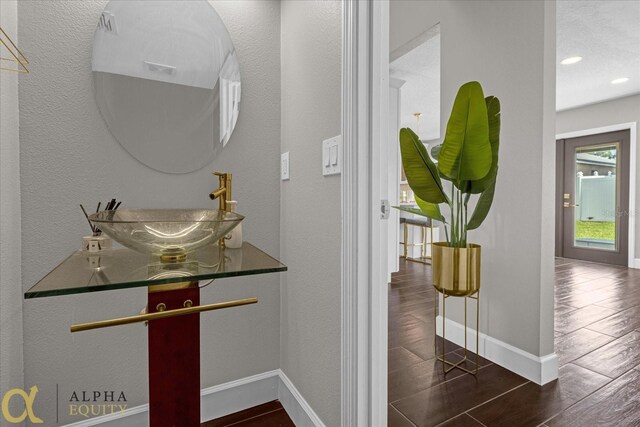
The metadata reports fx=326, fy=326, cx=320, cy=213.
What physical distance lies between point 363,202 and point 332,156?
223 mm

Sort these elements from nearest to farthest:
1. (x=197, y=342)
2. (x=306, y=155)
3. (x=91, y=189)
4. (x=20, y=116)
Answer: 1. (x=197, y=342)
2. (x=20, y=116)
3. (x=91, y=189)
4. (x=306, y=155)

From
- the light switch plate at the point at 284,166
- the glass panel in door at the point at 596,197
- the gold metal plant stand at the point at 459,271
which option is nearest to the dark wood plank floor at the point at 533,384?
the gold metal plant stand at the point at 459,271

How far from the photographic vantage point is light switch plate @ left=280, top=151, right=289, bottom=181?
5.24ft

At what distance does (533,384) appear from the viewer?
1838 millimetres

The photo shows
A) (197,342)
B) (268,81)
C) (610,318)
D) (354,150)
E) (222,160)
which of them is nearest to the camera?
(197,342)

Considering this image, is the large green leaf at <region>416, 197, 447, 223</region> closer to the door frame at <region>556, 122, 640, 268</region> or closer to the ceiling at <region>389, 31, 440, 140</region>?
the ceiling at <region>389, 31, 440, 140</region>

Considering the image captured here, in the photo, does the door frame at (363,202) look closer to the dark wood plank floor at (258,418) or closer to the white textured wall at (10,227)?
the dark wood plank floor at (258,418)

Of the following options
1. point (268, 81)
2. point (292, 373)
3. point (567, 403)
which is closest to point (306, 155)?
point (268, 81)

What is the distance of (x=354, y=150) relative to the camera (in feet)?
3.54

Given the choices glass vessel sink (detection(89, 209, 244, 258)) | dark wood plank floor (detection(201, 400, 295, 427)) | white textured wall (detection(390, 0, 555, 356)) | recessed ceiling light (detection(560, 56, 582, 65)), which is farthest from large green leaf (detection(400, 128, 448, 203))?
recessed ceiling light (detection(560, 56, 582, 65))

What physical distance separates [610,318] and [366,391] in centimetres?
293

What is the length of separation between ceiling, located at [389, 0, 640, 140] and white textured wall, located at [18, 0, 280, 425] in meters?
1.92

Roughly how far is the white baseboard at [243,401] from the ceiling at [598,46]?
11.4ft

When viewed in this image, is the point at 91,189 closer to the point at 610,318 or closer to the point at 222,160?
the point at 222,160
